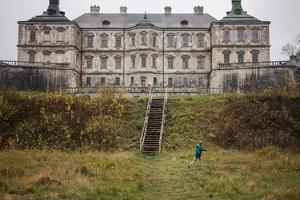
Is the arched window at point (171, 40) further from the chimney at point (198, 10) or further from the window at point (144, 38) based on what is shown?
the chimney at point (198, 10)

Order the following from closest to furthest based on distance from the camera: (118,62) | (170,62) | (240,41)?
(240,41), (170,62), (118,62)

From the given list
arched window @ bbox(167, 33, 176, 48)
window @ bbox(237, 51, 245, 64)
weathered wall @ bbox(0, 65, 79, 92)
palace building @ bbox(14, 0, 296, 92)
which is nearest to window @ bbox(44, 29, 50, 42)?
palace building @ bbox(14, 0, 296, 92)

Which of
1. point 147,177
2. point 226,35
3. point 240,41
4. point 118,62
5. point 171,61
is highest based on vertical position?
point 226,35

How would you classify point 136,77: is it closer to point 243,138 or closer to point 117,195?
point 243,138

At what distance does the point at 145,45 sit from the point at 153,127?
29768mm

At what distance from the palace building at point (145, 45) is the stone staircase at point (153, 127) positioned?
21502mm

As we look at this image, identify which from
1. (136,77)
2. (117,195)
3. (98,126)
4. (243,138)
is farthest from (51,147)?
(136,77)

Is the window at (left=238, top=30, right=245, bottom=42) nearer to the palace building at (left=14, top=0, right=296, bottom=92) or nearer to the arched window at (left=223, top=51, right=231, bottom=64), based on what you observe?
the palace building at (left=14, top=0, right=296, bottom=92)

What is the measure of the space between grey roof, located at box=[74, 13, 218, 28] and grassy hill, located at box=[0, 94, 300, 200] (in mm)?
27266

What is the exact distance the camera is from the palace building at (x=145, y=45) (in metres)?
60.6

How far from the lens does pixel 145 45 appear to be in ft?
202

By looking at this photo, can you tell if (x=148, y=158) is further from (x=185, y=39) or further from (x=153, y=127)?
(x=185, y=39)

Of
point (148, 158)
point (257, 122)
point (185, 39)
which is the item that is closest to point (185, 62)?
point (185, 39)

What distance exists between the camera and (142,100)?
129 feet
